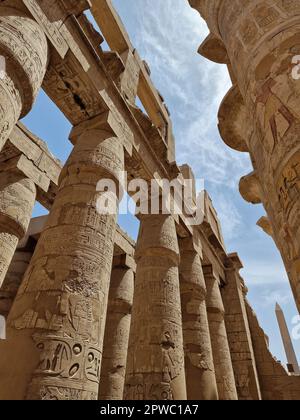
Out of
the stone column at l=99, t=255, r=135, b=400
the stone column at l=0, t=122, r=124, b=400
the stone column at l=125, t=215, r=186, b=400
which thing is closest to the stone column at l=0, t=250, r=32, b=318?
the stone column at l=99, t=255, r=135, b=400

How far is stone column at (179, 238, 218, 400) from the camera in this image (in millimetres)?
7023

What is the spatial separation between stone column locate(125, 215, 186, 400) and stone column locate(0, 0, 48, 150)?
410cm

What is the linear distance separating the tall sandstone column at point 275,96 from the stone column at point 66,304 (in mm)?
2410

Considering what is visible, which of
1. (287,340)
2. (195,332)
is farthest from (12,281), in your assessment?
(287,340)

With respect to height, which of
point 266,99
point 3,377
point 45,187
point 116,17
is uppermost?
point 116,17

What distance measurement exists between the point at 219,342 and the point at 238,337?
2.19m

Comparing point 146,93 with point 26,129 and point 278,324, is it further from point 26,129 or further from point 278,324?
point 278,324

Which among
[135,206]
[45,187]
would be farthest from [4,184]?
[135,206]

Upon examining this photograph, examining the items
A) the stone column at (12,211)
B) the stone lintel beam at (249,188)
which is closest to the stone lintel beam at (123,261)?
the stone column at (12,211)

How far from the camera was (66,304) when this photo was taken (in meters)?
3.55

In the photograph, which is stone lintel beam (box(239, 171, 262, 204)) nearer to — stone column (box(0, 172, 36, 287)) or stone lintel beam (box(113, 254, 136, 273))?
stone column (box(0, 172, 36, 287))

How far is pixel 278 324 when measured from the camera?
1246 inches

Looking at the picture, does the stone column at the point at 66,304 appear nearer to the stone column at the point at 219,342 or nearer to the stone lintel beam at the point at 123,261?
the stone lintel beam at the point at 123,261

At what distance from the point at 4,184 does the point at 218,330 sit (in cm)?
776
